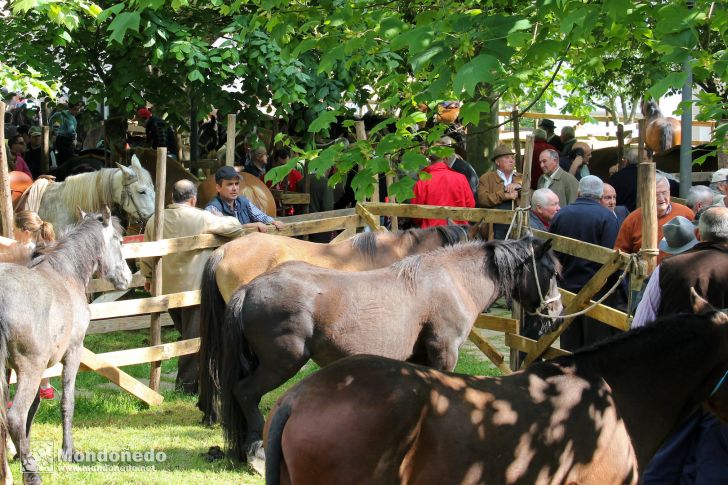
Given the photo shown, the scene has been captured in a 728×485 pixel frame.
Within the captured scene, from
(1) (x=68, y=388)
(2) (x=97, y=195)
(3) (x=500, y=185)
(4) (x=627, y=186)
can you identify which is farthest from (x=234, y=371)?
(4) (x=627, y=186)

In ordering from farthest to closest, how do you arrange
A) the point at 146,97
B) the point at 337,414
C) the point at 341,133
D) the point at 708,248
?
the point at 341,133 < the point at 146,97 < the point at 708,248 < the point at 337,414

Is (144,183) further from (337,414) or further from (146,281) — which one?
(337,414)

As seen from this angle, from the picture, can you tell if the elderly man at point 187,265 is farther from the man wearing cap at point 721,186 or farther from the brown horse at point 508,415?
the brown horse at point 508,415

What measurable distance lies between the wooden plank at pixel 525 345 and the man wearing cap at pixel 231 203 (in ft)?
8.84

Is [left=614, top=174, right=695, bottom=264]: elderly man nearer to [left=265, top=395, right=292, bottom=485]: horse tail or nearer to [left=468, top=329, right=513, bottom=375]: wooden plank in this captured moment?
[left=468, top=329, right=513, bottom=375]: wooden plank

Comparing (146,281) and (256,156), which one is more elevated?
(256,156)

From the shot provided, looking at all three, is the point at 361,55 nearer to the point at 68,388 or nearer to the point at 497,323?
the point at 68,388

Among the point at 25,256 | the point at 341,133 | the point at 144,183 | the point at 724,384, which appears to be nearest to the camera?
the point at 724,384

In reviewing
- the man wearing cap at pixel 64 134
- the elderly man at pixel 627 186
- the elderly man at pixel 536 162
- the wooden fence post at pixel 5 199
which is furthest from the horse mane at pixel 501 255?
the man wearing cap at pixel 64 134

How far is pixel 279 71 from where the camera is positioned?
12.4m

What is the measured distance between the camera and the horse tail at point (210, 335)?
698cm

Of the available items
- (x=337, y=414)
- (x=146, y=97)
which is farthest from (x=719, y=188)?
(x=146, y=97)

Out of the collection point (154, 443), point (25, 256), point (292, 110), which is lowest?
point (154, 443)

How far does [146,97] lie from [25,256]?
6.76 metres
